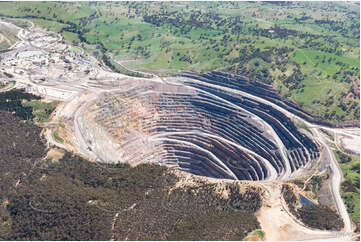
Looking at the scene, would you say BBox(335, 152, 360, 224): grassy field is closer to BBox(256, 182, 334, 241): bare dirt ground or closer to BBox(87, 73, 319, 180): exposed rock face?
BBox(87, 73, 319, 180): exposed rock face

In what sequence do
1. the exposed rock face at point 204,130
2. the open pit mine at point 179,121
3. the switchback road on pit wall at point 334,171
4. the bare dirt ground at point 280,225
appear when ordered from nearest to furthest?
the bare dirt ground at point 280,225
the switchback road on pit wall at point 334,171
the open pit mine at point 179,121
the exposed rock face at point 204,130

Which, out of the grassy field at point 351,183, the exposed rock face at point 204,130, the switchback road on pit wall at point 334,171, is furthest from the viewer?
the exposed rock face at point 204,130

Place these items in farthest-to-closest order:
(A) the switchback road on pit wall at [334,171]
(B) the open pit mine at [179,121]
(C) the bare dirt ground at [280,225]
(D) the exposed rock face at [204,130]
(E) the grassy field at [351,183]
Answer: (D) the exposed rock face at [204,130] < (B) the open pit mine at [179,121] < (E) the grassy field at [351,183] < (A) the switchback road on pit wall at [334,171] < (C) the bare dirt ground at [280,225]

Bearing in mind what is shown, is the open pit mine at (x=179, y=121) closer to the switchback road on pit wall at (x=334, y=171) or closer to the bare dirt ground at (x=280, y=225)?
the switchback road on pit wall at (x=334, y=171)

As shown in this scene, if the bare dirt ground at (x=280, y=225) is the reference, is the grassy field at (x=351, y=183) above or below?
above

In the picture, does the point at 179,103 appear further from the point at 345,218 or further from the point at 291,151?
the point at 345,218

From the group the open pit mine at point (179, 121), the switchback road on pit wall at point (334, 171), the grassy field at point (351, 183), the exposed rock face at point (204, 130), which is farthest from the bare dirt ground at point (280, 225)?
the exposed rock face at point (204, 130)

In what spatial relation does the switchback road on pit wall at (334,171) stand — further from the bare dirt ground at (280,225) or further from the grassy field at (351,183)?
the bare dirt ground at (280,225)

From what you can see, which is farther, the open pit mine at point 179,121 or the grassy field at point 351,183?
the open pit mine at point 179,121

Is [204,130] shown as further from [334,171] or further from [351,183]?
[351,183]

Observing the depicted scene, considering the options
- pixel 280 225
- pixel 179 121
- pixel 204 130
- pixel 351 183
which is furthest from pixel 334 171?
pixel 179 121
